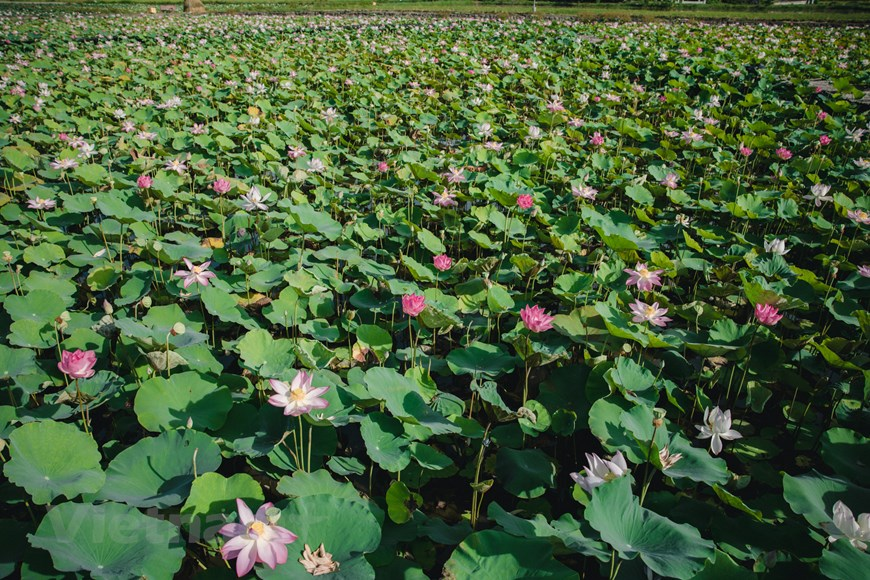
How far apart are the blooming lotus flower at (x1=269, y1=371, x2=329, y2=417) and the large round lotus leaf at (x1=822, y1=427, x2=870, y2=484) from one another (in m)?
1.61

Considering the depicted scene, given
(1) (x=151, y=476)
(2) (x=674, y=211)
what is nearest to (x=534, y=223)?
(2) (x=674, y=211)

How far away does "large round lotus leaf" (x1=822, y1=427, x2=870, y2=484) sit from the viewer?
5.35ft

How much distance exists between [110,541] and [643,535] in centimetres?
125

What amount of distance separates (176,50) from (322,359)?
9.90 meters

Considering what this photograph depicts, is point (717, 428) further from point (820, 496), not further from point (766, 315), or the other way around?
point (766, 315)

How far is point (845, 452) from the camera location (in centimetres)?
168

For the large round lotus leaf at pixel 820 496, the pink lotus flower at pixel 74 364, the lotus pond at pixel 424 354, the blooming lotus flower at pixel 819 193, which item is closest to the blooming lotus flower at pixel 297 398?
the lotus pond at pixel 424 354

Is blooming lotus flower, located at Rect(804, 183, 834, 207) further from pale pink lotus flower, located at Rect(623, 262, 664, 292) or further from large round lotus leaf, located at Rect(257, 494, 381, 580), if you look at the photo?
large round lotus leaf, located at Rect(257, 494, 381, 580)

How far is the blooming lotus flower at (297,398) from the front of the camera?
1445mm

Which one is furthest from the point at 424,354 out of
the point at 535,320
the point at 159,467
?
the point at 159,467

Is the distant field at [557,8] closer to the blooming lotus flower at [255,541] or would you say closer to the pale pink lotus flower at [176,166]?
the pale pink lotus flower at [176,166]

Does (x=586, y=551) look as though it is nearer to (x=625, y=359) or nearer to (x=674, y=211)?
(x=625, y=359)

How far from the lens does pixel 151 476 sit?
1425 mm

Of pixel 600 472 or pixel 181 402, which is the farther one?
pixel 181 402
